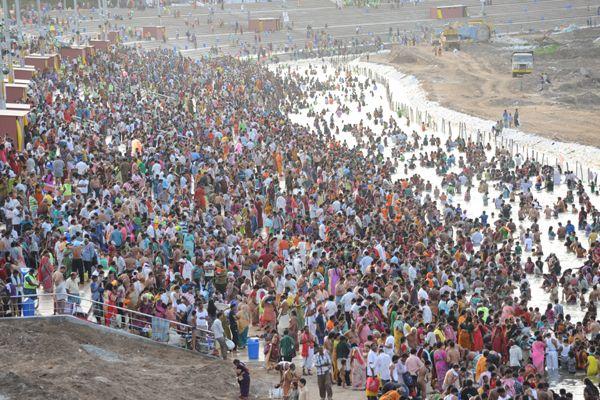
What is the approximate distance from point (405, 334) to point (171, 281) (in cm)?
488

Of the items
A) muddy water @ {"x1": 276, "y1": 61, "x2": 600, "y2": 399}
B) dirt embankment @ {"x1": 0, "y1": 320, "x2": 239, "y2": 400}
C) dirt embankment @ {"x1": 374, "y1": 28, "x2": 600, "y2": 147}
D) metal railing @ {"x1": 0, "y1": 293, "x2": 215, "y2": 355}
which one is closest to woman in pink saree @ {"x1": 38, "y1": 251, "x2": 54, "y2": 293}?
metal railing @ {"x1": 0, "y1": 293, "x2": 215, "y2": 355}

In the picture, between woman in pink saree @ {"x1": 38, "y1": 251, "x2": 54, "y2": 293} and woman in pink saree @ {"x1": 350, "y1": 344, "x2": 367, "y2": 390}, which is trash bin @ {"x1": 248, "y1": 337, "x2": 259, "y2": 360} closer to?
woman in pink saree @ {"x1": 350, "y1": 344, "x2": 367, "y2": 390}

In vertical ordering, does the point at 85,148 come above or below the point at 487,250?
above

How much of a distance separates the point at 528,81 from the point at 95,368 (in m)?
61.9

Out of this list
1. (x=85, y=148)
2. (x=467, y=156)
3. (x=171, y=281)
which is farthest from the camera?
(x=467, y=156)

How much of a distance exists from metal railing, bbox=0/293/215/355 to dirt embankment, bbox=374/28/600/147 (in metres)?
35.3

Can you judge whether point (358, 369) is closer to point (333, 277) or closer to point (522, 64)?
point (333, 277)

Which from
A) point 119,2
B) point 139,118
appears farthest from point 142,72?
point 119,2

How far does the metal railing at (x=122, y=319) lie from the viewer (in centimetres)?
1873

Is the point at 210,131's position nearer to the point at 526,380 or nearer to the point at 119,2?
the point at 526,380

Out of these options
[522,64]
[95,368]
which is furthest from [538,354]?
[522,64]

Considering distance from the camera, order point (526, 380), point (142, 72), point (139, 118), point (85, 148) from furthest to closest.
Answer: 1. point (142, 72)
2. point (139, 118)
3. point (85, 148)
4. point (526, 380)

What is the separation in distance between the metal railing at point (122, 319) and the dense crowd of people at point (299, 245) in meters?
0.08

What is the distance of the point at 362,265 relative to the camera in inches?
944
